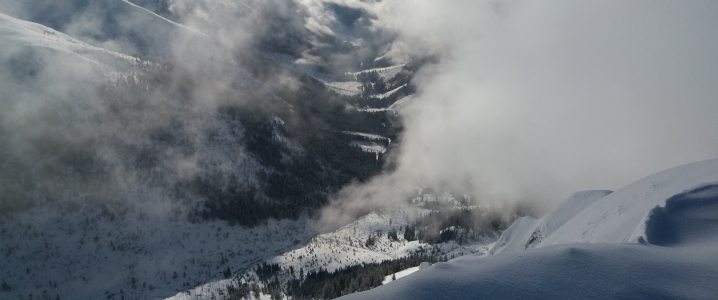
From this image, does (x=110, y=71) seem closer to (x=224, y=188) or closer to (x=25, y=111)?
(x=25, y=111)

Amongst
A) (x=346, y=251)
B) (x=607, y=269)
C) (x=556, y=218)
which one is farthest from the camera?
(x=346, y=251)

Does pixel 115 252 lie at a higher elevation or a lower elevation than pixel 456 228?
higher

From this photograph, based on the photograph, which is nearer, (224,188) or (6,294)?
(6,294)

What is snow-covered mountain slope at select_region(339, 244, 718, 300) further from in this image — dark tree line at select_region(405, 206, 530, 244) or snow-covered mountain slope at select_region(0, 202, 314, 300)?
dark tree line at select_region(405, 206, 530, 244)

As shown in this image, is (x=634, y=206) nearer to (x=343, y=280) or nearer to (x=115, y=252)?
(x=343, y=280)

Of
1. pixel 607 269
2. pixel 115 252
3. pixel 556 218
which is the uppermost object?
pixel 115 252

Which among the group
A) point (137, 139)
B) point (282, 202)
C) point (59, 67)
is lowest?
point (282, 202)

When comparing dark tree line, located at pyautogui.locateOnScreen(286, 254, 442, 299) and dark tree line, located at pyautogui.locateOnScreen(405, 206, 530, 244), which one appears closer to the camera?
dark tree line, located at pyautogui.locateOnScreen(286, 254, 442, 299)

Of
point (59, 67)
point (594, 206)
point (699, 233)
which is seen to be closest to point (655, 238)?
point (699, 233)

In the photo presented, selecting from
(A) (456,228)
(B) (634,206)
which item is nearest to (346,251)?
(A) (456,228)

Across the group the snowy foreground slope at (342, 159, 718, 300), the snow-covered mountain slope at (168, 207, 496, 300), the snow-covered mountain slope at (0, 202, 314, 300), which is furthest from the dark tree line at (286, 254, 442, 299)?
the snowy foreground slope at (342, 159, 718, 300)

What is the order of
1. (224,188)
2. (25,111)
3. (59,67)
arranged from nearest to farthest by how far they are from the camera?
1. (25,111)
2. (59,67)
3. (224,188)
